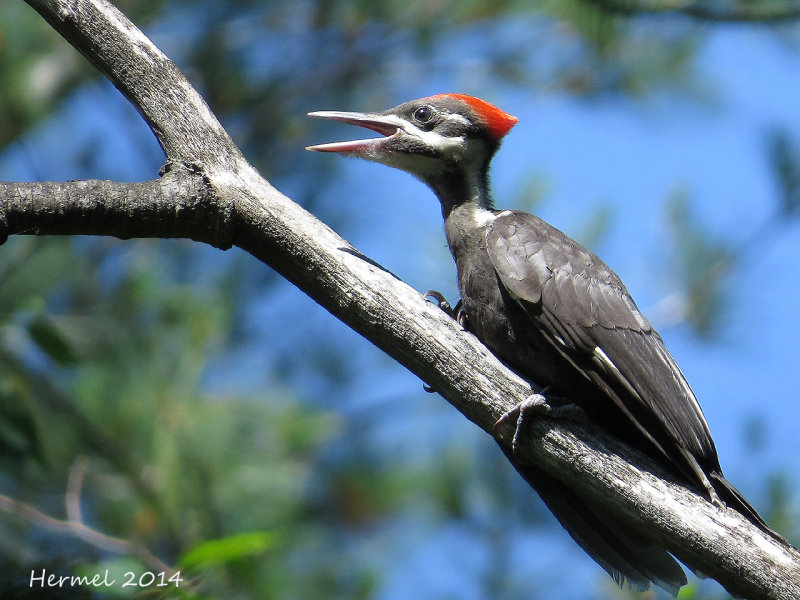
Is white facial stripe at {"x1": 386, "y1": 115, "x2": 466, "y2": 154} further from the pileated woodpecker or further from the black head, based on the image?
the pileated woodpecker

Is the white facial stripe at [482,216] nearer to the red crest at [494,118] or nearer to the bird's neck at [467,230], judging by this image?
the bird's neck at [467,230]

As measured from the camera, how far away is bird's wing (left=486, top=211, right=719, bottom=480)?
288 centimetres

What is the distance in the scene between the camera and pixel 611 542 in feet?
10.3

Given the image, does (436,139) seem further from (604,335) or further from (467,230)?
(604,335)

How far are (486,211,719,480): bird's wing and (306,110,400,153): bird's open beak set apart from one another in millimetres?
670

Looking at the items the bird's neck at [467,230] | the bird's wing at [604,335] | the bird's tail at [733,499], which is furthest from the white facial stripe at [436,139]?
the bird's tail at [733,499]

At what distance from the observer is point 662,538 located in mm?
2527

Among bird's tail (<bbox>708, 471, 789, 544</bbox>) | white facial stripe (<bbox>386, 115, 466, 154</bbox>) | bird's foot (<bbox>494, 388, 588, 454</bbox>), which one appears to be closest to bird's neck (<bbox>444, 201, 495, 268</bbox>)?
white facial stripe (<bbox>386, 115, 466, 154</bbox>)

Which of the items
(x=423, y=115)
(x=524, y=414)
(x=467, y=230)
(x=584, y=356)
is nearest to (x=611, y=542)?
(x=584, y=356)

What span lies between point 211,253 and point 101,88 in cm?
133

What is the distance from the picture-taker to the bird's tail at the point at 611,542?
308cm

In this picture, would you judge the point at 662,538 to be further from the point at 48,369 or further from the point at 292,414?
the point at 48,369

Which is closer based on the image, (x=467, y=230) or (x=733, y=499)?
(x=733, y=499)

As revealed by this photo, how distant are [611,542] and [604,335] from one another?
729mm
